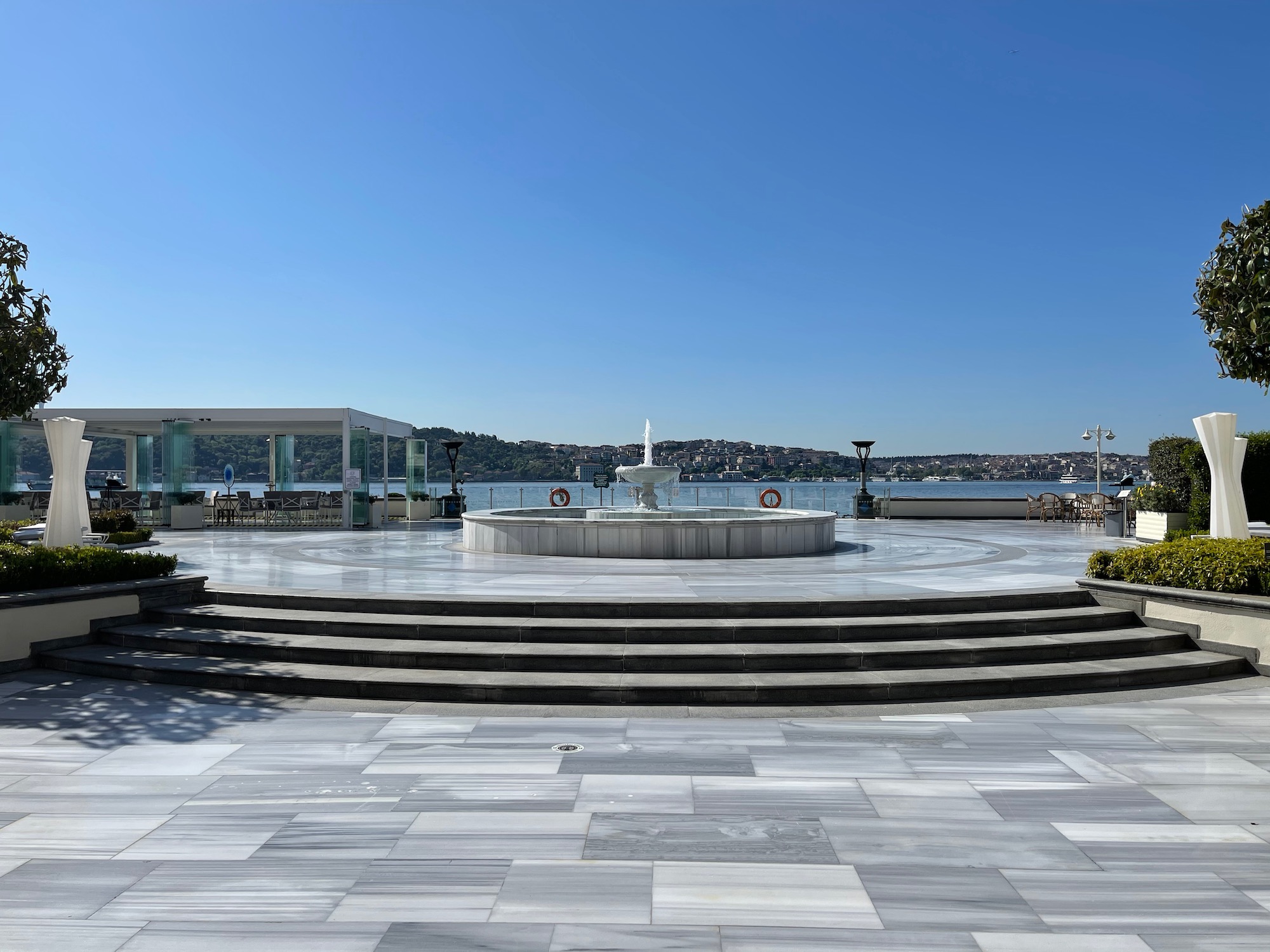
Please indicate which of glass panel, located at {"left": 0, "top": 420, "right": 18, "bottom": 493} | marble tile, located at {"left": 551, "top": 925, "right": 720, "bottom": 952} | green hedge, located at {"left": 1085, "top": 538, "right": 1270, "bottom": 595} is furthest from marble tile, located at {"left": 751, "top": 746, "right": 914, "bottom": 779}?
glass panel, located at {"left": 0, "top": 420, "right": 18, "bottom": 493}

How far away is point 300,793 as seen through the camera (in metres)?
4.89

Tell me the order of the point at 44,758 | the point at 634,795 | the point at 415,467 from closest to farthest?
the point at 634,795
the point at 44,758
the point at 415,467

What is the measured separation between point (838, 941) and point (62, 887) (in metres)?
3.55

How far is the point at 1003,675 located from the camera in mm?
7332

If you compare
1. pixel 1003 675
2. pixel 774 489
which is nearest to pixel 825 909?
pixel 1003 675

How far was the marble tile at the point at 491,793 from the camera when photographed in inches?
185

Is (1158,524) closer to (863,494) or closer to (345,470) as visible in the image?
(863,494)

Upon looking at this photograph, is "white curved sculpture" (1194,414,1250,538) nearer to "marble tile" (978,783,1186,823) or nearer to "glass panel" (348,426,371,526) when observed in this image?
"marble tile" (978,783,1186,823)

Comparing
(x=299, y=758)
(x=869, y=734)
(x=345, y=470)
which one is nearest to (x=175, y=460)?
(x=345, y=470)

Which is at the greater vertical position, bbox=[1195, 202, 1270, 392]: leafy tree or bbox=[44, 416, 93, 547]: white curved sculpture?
bbox=[1195, 202, 1270, 392]: leafy tree

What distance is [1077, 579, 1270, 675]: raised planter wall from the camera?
8.01 m

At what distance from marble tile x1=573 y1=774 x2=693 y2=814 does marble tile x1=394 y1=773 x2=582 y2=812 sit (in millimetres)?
91

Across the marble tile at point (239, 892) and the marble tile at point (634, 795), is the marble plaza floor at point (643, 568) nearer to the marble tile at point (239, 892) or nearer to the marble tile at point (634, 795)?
the marble tile at point (634, 795)

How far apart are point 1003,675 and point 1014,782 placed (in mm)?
2445
